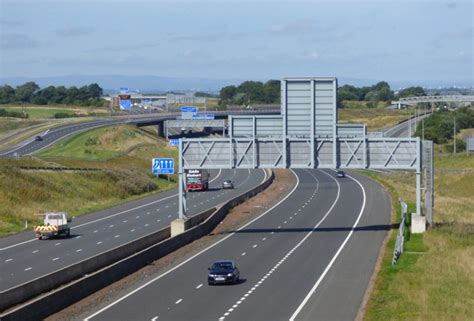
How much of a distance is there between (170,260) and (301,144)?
1460cm

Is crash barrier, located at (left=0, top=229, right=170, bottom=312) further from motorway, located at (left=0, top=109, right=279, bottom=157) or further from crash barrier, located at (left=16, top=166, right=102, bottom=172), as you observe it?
motorway, located at (left=0, top=109, right=279, bottom=157)

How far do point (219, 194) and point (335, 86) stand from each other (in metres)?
41.5

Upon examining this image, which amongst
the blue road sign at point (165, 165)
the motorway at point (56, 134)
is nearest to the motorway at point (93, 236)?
the blue road sign at point (165, 165)

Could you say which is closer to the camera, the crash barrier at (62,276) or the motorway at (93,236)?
the crash barrier at (62,276)

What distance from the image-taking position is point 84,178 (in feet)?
324

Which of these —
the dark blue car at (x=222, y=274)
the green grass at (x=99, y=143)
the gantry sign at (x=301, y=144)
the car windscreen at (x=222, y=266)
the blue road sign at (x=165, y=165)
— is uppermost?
the gantry sign at (x=301, y=144)

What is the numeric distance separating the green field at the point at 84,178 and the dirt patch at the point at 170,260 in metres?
12.7

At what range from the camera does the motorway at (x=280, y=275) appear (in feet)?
115

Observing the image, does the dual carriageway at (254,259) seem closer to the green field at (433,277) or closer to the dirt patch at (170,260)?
the dirt patch at (170,260)

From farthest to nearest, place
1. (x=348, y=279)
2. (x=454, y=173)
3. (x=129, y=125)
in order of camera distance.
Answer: (x=129, y=125), (x=454, y=173), (x=348, y=279)

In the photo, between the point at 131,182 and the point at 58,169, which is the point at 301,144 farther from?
the point at 131,182

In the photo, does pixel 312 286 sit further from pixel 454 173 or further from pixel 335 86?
pixel 454 173

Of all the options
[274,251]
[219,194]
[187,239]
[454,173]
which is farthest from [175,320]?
[454,173]

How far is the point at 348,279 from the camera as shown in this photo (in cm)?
4391
